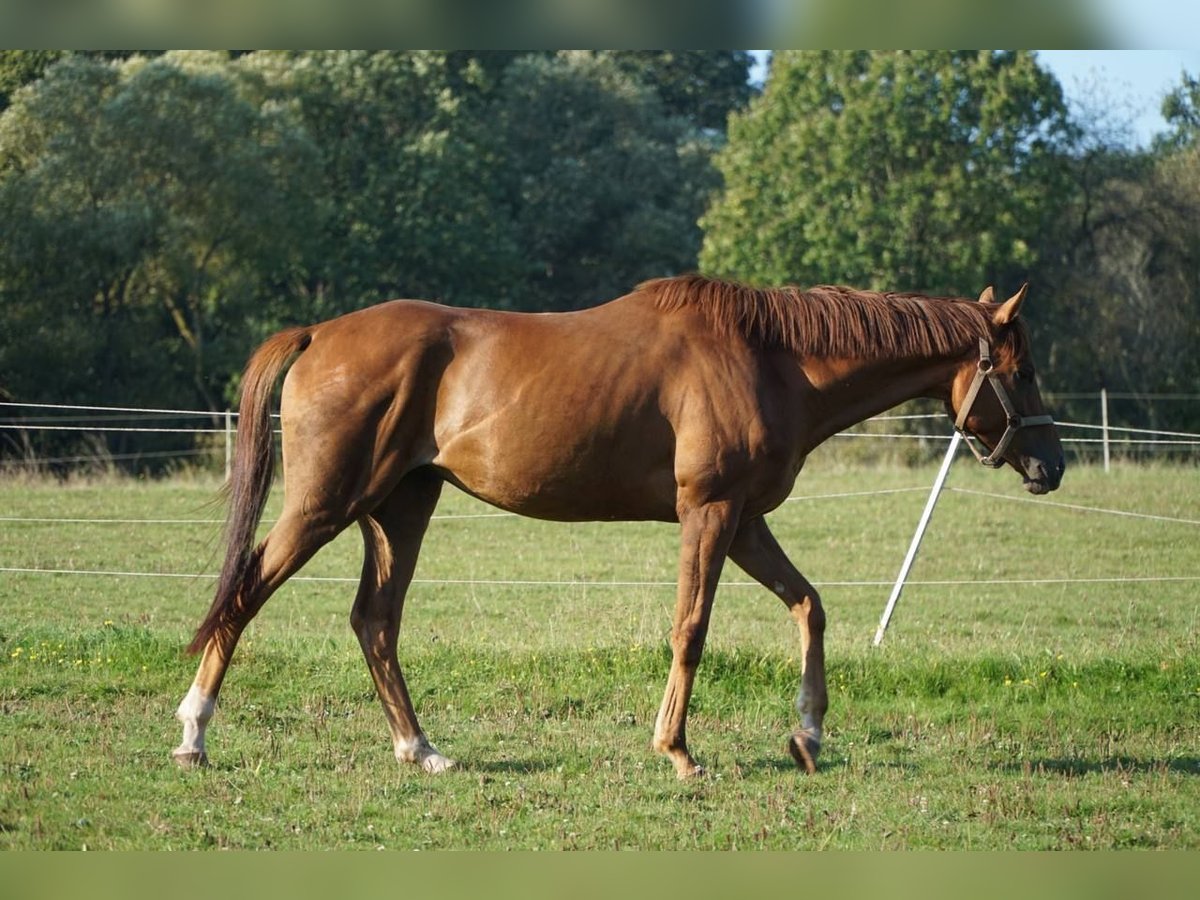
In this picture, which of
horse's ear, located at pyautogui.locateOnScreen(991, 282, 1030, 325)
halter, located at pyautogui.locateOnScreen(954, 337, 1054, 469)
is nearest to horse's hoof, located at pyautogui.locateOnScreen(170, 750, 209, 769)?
halter, located at pyautogui.locateOnScreen(954, 337, 1054, 469)

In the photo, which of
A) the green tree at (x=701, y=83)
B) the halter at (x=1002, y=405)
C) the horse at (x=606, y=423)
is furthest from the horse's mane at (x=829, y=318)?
the green tree at (x=701, y=83)

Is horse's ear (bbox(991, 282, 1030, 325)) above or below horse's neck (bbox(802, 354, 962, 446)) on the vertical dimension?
above

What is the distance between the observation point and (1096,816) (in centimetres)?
568

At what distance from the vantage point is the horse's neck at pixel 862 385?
267 inches

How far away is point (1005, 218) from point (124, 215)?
21.3 metres

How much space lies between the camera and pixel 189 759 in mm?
6289

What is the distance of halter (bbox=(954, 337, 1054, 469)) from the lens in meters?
6.77

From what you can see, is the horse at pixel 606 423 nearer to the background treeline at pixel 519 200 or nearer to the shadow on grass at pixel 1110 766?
the shadow on grass at pixel 1110 766

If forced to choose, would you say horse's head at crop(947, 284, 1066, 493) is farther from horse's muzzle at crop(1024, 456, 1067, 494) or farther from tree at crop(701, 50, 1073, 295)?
tree at crop(701, 50, 1073, 295)

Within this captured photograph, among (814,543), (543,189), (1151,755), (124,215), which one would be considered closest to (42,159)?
(124,215)

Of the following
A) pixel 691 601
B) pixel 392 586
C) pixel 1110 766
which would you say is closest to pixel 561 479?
pixel 691 601

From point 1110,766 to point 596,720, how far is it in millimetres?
2703

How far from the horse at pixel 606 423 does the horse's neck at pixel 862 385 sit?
0.04 feet

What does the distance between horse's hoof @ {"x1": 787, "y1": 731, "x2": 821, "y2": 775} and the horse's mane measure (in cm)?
194
